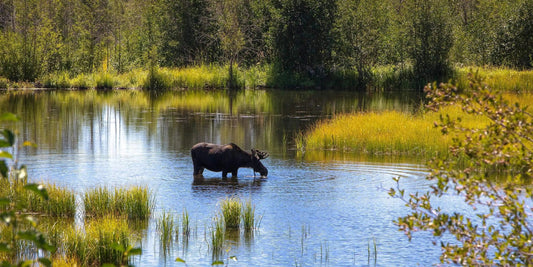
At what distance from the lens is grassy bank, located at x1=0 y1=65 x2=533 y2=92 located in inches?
2243

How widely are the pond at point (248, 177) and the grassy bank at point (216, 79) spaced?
15530mm

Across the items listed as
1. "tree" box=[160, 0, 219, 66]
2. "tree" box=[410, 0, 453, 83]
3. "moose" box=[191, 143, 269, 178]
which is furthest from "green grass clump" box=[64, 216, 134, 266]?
"tree" box=[160, 0, 219, 66]

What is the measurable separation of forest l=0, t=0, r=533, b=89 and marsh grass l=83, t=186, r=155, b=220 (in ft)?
137

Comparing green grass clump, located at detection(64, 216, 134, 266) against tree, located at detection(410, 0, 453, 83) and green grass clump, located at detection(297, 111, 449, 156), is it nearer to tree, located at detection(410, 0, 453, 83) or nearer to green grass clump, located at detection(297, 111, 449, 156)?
green grass clump, located at detection(297, 111, 449, 156)

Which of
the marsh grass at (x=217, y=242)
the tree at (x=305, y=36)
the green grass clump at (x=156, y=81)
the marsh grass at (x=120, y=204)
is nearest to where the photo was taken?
the marsh grass at (x=217, y=242)

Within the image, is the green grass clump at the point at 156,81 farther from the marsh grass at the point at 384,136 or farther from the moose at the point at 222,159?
the moose at the point at 222,159

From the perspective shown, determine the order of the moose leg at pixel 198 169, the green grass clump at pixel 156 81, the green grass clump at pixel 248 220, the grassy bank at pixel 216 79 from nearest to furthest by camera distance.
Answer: the green grass clump at pixel 248 220, the moose leg at pixel 198 169, the grassy bank at pixel 216 79, the green grass clump at pixel 156 81

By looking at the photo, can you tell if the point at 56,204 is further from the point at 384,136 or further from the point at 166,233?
the point at 384,136

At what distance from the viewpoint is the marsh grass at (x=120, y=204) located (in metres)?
14.6

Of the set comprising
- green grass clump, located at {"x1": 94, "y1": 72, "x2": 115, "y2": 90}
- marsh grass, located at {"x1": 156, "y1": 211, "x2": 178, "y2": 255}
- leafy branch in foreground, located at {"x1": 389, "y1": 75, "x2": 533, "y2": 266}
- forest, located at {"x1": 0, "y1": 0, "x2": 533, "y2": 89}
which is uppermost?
forest, located at {"x1": 0, "y1": 0, "x2": 533, "y2": 89}

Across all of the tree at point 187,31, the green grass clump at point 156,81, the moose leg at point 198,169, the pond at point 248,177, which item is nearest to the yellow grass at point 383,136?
the pond at point 248,177

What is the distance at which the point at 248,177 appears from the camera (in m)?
19.5

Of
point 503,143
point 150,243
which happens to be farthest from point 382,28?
point 503,143

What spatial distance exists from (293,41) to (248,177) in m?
41.2
